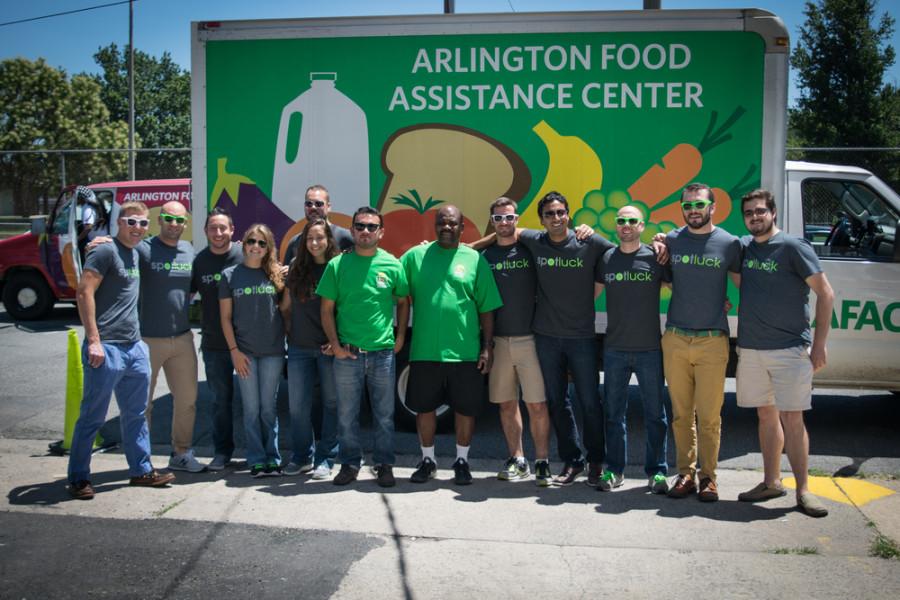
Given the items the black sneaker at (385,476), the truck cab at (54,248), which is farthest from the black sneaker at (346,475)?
the truck cab at (54,248)

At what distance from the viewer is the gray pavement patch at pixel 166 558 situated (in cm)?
391

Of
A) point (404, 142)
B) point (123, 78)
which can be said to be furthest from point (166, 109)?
point (404, 142)

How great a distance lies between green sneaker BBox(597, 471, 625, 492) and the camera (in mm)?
5426

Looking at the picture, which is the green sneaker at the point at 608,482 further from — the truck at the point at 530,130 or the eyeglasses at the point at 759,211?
the eyeglasses at the point at 759,211

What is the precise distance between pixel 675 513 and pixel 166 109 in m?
57.0

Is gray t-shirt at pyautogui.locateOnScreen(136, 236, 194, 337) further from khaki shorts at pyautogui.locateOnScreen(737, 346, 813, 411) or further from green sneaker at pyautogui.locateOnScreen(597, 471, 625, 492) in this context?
khaki shorts at pyautogui.locateOnScreen(737, 346, 813, 411)

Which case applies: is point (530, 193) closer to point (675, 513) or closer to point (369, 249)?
point (369, 249)

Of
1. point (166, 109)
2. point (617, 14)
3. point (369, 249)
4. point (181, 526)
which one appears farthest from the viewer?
point (166, 109)

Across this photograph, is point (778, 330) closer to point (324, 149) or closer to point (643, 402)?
point (643, 402)

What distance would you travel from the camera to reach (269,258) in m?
5.59

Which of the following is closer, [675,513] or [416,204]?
[675,513]

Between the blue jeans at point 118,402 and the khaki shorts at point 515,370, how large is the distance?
2.28 metres

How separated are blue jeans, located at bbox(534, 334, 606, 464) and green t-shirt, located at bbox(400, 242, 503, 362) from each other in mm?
461

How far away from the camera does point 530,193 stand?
6316 mm
